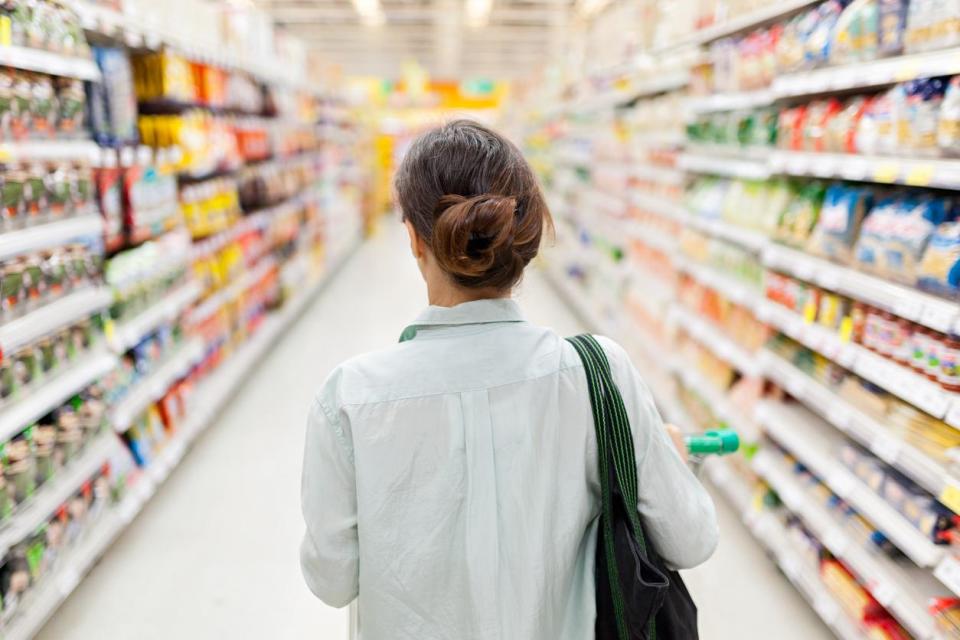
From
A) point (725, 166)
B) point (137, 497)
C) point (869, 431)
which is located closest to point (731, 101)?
point (725, 166)

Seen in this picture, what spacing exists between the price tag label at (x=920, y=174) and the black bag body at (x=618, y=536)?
4.36ft

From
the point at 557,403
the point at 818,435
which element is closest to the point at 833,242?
the point at 818,435

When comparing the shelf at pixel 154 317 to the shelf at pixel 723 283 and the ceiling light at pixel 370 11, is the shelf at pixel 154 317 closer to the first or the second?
the shelf at pixel 723 283

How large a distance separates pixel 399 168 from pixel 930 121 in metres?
1.66

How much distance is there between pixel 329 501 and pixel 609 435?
17.4 inches

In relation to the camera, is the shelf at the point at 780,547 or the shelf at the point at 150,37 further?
the shelf at the point at 150,37

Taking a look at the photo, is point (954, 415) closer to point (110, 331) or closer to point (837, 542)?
point (837, 542)

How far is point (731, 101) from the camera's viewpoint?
130 inches

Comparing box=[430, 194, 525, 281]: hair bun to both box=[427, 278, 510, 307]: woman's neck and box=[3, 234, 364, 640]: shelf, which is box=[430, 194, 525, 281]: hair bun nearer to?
box=[427, 278, 510, 307]: woman's neck

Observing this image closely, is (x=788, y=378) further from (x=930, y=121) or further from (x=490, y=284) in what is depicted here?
(x=490, y=284)

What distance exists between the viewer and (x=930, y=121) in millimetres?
1979

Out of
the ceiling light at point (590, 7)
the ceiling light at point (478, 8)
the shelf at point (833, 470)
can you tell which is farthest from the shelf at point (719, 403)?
the ceiling light at point (478, 8)

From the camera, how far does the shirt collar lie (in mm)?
1075

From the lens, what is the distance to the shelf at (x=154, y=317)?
306cm
